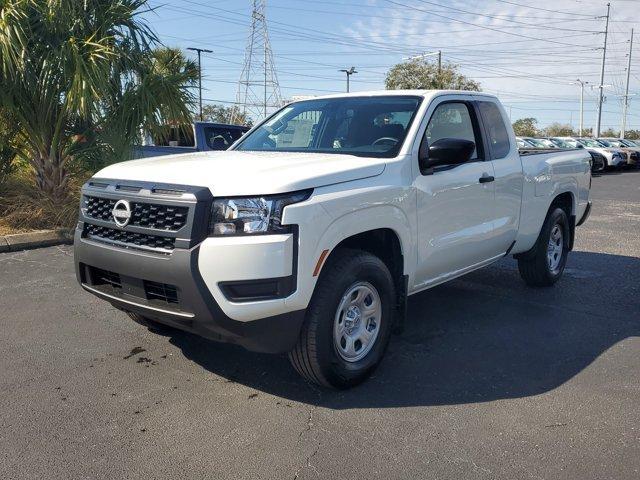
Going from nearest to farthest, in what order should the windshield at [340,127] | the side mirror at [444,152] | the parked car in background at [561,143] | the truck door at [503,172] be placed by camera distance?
the side mirror at [444,152] < the windshield at [340,127] < the truck door at [503,172] < the parked car in background at [561,143]

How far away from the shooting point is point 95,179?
3.88 meters

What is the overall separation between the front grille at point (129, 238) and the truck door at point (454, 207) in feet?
5.70

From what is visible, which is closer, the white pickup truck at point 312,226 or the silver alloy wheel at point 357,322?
the white pickup truck at point 312,226

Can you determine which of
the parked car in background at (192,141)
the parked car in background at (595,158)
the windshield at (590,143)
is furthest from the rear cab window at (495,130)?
the windshield at (590,143)

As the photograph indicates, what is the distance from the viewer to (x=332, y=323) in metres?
3.51

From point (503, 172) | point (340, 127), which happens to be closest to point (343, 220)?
point (340, 127)

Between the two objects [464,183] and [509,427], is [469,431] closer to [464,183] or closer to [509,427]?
[509,427]

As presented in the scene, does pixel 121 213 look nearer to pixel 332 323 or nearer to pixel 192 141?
pixel 332 323

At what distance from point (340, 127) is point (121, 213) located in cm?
193

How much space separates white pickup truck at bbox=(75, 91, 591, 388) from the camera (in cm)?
320

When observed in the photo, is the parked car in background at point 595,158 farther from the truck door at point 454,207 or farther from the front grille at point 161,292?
the front grille at point 161,292

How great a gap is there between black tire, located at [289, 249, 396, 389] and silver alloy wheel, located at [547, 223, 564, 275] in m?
3.11

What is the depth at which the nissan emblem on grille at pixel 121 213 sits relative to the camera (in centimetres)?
349

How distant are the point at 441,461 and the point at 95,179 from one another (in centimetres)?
270
